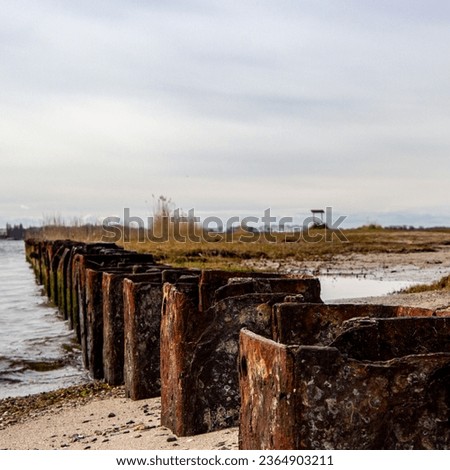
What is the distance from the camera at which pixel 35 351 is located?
32.9 ft

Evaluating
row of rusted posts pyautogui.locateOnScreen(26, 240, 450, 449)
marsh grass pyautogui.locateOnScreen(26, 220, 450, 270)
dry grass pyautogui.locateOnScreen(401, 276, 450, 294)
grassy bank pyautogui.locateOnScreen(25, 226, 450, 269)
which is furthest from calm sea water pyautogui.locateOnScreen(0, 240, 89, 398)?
dry grass pyautogui.locateOnScreen(401, 276, 450, 294)

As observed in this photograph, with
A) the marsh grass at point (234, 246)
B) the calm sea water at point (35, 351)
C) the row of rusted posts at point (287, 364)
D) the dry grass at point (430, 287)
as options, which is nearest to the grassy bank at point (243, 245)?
the marsh grass at point (234, 246)

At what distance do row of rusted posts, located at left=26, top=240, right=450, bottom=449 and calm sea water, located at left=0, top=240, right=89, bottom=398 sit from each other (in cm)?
273

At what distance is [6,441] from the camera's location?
504cm

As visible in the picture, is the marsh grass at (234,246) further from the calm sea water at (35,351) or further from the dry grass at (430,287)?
the dry grass at (430,287)

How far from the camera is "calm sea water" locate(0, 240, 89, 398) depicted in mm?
7848

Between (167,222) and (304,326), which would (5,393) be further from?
(167,222)

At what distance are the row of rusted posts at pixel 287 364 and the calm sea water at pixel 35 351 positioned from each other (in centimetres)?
273

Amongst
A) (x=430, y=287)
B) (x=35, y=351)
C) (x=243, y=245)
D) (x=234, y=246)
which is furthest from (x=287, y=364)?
(x=243, y=245)

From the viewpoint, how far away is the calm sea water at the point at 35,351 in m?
7.85

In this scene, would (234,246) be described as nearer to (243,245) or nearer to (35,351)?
(243,245)

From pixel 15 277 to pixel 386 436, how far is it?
2757 cm

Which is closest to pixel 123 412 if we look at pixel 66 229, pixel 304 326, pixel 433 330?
pixel 304 326

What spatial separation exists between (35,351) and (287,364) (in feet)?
26.9
